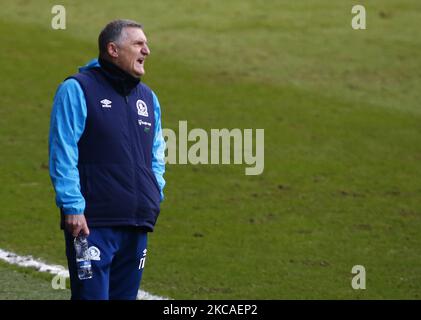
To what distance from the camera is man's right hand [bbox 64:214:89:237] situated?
5844mm

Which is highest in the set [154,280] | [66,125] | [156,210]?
[66,125]

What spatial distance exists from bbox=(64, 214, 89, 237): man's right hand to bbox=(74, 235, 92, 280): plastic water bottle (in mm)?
52

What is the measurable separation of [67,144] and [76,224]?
43cm

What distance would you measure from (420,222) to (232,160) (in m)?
2.88

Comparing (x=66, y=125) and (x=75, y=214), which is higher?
(x=66, y=125)

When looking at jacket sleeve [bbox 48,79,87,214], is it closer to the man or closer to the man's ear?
the man

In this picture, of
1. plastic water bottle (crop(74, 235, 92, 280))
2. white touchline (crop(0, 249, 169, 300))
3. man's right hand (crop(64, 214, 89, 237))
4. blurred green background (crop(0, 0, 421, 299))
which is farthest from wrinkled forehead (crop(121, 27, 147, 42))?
white touchline (crop(0, 249, 169, 300))

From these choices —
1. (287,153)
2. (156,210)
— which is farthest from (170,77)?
(156,210)

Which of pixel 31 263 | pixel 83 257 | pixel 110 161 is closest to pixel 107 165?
pixel 110 161

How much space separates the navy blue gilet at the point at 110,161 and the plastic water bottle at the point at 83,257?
0.12m

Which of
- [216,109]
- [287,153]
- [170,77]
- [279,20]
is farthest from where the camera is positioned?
Result: [279,20]

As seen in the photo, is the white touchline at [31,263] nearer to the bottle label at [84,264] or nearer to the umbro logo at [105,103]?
the bottle label at [84,264]
